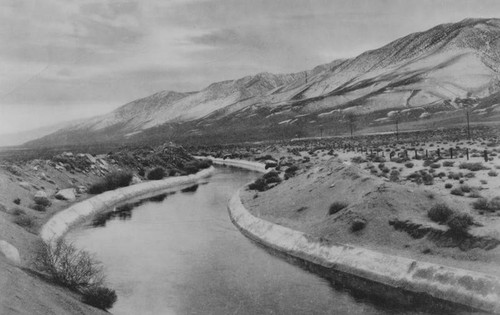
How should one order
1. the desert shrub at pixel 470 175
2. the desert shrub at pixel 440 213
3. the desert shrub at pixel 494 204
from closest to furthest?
the desert shrub at pixel 440 213 → the desert shrub at pixel 494 204 → the desert shrub at pixel 470 175

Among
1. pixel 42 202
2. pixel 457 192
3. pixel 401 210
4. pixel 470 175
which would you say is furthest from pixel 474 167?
pixel 42 202

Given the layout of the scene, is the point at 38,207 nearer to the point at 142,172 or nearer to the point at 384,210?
the point at 384,210

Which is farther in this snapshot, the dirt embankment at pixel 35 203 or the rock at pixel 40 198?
the rock at pixel 40 198

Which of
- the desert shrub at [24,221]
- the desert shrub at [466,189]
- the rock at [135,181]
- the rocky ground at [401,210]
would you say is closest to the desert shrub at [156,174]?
the rock at [135,181]

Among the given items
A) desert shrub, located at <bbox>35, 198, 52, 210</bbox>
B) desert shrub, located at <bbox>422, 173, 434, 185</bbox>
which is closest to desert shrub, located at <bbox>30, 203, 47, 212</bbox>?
desert shrub, located at <bbox>35, 198, 52, 210</bbox>

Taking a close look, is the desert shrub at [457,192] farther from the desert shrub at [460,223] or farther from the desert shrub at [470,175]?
the desert shrub at [460,223]

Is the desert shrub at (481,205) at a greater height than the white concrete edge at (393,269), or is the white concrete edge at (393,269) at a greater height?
the desert shrub at (481,205)
